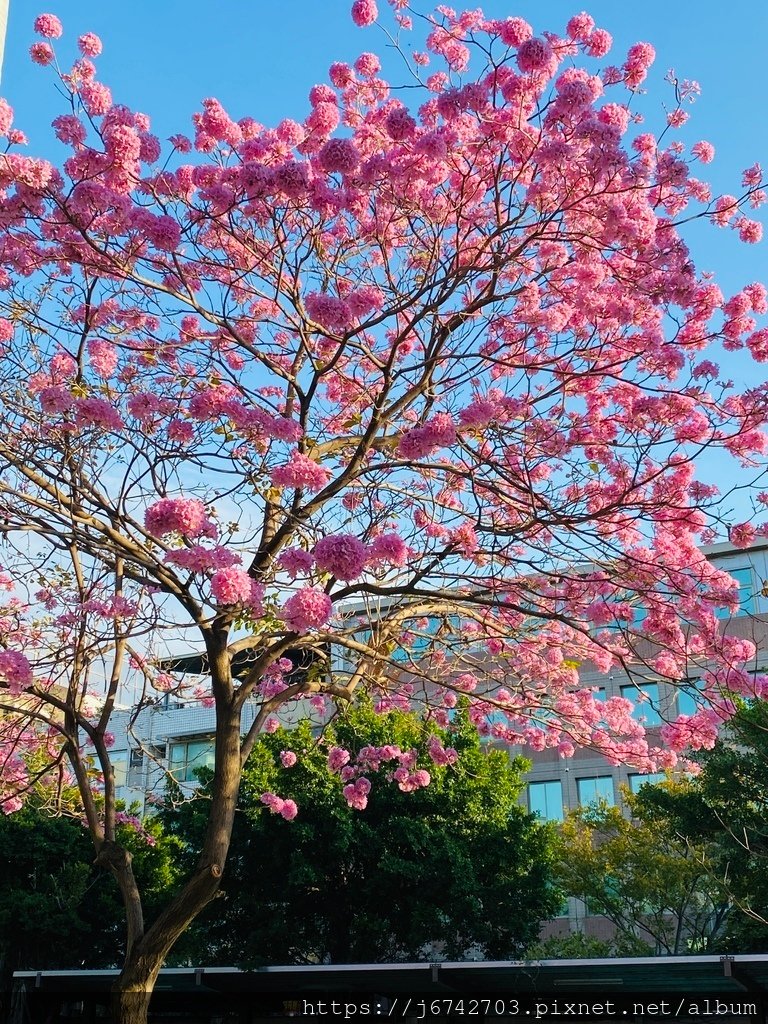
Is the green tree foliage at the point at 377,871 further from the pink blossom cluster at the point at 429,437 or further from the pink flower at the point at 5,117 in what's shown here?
the pink flower at the point at 5,117

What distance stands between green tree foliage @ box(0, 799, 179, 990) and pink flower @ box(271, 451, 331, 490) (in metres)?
13.3

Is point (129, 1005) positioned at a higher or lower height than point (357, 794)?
lower

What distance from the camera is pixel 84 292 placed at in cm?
716

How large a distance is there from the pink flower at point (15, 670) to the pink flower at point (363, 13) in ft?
15.9

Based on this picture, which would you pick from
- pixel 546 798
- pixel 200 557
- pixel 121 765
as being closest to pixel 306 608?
pixel 200 557

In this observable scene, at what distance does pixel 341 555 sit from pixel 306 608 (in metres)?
0.39

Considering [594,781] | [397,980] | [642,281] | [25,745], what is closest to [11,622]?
[25,745]

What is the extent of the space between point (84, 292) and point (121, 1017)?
4.65 meters

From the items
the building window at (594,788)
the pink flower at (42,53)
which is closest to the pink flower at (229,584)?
the pink flower at (42,53)

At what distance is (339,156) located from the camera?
618 centimetres

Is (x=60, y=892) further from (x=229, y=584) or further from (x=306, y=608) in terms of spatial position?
(x=306, y=608)

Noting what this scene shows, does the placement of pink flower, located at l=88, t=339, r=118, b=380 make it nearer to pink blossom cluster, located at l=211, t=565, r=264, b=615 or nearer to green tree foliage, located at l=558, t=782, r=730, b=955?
pink blossom cluster, located at l=211, t=565, r=264, b=615

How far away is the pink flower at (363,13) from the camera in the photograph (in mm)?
6832

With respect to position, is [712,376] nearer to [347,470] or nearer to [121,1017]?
[347,470]
